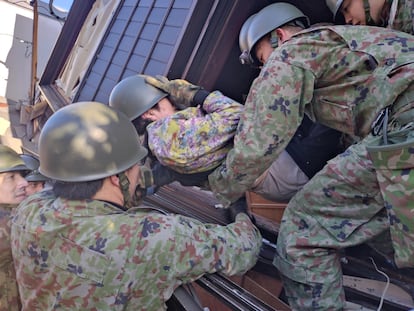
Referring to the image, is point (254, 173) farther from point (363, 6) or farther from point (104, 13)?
point (104, 13)

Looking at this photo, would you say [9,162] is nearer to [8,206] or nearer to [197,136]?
[8,206]

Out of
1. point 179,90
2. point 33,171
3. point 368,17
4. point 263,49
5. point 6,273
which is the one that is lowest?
point 6,273

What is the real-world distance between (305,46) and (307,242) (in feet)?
2.59

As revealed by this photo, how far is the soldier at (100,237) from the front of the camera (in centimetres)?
136

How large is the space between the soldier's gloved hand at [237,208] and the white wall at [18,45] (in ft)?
32.5

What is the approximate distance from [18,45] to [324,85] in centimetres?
1135

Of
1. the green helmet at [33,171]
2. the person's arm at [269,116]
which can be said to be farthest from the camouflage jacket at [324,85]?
the green helmet at [33,171]

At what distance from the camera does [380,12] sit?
5.60ft

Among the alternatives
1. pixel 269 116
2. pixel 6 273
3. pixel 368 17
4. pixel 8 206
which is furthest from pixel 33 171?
pixel 368 17

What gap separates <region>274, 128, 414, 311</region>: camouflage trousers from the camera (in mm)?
1521

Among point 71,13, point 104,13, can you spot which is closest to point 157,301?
point 104,13

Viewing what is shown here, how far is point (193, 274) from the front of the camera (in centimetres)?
145

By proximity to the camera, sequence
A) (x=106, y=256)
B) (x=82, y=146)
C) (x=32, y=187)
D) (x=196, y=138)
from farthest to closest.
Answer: (x=32, y=187), (x=196, y=138), (x=82, y=146), (x=106, y=256)

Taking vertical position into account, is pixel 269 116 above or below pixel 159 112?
above
